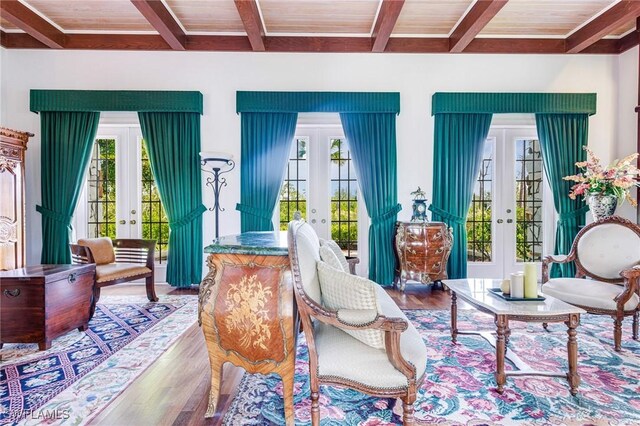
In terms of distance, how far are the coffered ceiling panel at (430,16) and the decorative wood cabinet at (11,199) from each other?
4.61 metres

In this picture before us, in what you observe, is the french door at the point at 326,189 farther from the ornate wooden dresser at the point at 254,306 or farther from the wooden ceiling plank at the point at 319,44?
the ornate wooden dresser at the point at 254,306

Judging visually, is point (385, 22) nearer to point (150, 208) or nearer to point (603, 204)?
point (603, 204)

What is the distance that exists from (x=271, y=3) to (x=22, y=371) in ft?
13.6

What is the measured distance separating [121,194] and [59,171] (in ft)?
2.57

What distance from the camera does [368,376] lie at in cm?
156

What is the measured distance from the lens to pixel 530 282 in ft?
7.63

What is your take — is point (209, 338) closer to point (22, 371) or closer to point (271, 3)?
point (22, 371)

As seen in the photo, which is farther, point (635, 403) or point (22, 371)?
point (22, 371)

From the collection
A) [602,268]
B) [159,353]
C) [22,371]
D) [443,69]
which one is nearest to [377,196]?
[443,69]

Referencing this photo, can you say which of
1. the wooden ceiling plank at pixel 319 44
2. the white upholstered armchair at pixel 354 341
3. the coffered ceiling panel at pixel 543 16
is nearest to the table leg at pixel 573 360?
the white upholstered armchair at pixel 354 341

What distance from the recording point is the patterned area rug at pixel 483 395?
1909mm

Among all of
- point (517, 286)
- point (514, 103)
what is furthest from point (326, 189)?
point (517, 286)

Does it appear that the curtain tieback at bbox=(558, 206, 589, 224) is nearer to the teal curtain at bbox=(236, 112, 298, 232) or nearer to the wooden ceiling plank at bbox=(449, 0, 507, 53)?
the wooden ceiling plank at bbox=(449, 0, 507, 53)

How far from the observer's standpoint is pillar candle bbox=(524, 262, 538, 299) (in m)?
2.32
